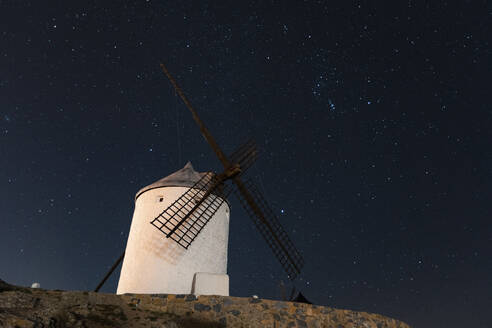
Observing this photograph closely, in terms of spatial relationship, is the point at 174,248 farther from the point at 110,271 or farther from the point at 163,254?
the point at 110,271

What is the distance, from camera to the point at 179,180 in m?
13.1

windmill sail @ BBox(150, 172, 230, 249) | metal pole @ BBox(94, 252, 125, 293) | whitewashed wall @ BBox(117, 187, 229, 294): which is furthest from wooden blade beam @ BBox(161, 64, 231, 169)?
metal pole @ BBox(94, 252, 125, 293)

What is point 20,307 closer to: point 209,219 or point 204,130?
point 209,219

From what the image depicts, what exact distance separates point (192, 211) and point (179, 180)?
1685mm

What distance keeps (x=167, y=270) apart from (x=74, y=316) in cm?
604

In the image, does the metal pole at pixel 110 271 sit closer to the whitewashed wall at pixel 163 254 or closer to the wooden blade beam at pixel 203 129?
the whitewashed wall at pixel 163 254

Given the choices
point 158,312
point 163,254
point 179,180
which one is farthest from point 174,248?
point 158,312

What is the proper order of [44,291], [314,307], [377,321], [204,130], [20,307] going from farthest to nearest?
[204,130] < [377,321] < [314,307] < [44,291] < [20,307]

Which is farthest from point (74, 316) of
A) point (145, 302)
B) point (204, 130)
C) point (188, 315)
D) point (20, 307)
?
point (204, 130)

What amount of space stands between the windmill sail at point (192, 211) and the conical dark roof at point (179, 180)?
40 centimetres

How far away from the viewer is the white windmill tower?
439 inches

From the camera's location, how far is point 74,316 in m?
5.26

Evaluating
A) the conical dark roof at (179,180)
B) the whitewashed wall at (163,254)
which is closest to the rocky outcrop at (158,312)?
the whitewashed wall at (163,254)

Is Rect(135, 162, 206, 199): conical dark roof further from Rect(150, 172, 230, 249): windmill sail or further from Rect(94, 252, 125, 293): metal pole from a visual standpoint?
Rect(94, 252, 125, 293): metal pole
